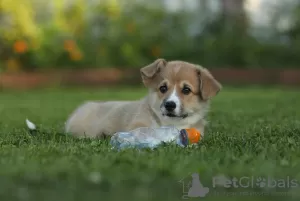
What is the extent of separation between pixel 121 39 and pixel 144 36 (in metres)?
0.71

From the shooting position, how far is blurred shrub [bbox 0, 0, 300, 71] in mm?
16328

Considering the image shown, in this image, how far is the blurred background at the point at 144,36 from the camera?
16328mm

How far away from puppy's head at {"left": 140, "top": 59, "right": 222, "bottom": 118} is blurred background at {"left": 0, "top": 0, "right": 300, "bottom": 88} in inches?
445

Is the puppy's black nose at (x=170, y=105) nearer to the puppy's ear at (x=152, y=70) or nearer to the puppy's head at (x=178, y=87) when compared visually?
the puppy's head at (x=178, y=87)

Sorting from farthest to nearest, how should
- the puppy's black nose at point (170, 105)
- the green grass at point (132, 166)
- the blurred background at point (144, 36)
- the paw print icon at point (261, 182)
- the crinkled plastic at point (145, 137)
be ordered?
the blurred background at point (144, 36)
the puppy's black nose at point (170, 105)
the crinkled plastic at point (145, 137)
the paw print icon at point (261, 182)
the green grass at point (132, 166)

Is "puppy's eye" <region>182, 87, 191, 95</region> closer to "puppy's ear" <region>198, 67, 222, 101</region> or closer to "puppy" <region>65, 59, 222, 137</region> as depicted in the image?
"puppy" <region>65, 59, 222, 137</region>

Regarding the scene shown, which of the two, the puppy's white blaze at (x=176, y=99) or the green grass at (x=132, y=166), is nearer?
the green grass at (x=132, y=166)

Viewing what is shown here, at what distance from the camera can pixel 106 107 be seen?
5359 millimetres

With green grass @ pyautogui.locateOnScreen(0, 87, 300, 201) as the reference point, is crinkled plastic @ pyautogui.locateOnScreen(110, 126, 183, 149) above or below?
below

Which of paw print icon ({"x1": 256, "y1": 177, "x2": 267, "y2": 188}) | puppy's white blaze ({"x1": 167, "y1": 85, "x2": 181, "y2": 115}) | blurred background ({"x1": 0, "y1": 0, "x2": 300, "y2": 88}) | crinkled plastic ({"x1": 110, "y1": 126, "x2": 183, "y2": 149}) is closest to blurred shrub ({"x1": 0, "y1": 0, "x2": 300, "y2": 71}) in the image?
blurred background ({"x1": 0, "y1": 0, "x2": 300, "y2": 88})

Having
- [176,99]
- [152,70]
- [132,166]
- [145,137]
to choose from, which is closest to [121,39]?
[152,70]

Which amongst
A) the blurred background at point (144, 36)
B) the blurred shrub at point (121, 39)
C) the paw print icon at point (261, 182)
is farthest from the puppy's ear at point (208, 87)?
the blurred shrub at point (121, 39)

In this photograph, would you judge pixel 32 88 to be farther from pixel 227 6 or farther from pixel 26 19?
pixel 227 6

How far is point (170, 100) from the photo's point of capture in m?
4.41
